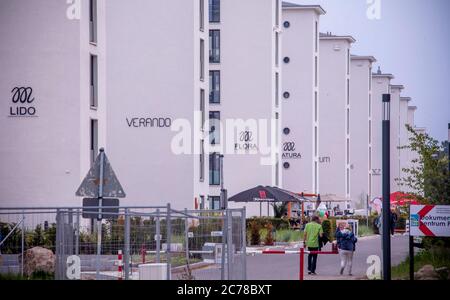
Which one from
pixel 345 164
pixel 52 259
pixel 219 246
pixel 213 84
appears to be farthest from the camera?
pixel 345 164

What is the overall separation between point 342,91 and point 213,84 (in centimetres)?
1228

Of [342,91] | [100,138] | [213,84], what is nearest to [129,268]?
[100,138]

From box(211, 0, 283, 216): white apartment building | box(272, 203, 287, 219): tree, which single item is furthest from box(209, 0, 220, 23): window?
box(272, 203, 287, 219): tree

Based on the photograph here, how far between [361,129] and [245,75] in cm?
991

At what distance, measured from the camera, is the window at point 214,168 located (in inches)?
1934

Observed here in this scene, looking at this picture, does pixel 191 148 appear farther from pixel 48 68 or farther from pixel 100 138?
pixel 48 68

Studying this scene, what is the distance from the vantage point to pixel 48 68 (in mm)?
30797

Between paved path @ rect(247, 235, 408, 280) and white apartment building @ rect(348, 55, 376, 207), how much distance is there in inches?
870

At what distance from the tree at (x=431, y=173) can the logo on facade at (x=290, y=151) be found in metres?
40.4

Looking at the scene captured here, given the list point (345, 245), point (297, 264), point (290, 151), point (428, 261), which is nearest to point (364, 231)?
point (297, 264)

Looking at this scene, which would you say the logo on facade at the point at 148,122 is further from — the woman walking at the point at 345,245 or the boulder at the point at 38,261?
the boulder at the point at 38,261

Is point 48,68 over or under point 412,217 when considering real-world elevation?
over

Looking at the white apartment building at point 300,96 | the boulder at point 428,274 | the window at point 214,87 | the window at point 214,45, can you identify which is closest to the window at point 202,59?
the window at point 214,45

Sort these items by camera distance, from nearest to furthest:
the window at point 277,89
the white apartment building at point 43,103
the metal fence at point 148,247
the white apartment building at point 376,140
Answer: the metal fence at point 148,247 < the white apartment building at point 43,103 < the window at point 277,89 < the white apartment building at point 376,140
